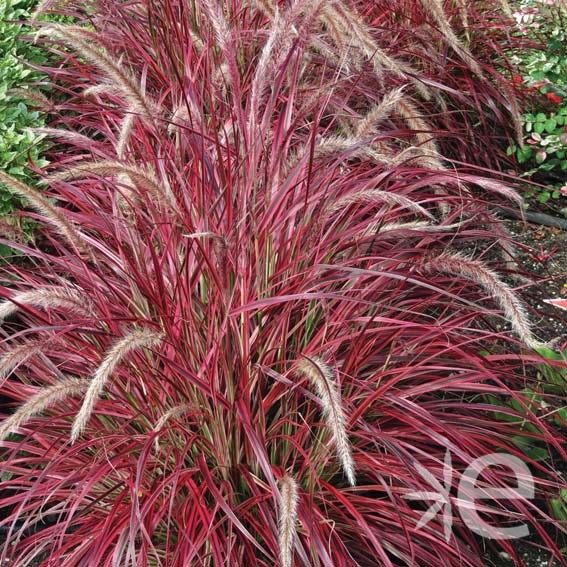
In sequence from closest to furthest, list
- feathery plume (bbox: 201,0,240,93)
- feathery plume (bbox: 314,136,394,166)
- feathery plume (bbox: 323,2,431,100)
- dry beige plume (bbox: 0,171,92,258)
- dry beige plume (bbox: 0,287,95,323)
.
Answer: dry beige plume (bbox: 0,287,95,323) < dry beige plume (bbox: 0,171,92,258) < feathery plume (bbox: 201,0,240,93) < feathery plume (bbox: 314,136,394,166) < feathery plume (bbox: 323,2,431,100)

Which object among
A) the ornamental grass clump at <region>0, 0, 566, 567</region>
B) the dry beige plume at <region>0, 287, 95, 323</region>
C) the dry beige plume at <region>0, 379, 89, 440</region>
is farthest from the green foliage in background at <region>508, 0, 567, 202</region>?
the dry beige plume at <region>0, 379, 89, 440</region>

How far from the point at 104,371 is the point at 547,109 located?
3.43m

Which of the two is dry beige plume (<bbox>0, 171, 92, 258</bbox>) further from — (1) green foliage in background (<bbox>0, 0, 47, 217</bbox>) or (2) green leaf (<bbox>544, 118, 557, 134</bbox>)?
(2) green leaf (<bbox>544, 118, 557, 134</bbox>)

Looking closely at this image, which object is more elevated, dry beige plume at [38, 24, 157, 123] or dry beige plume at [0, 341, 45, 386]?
dry beige plume at [38, 24, 157, 123]

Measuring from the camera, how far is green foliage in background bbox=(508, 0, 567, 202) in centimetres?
425

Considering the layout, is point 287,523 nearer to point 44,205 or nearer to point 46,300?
point 46,300

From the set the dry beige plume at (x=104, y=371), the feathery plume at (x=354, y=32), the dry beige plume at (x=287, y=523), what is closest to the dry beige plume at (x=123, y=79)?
the dry beige plume at (x=104, y=371)

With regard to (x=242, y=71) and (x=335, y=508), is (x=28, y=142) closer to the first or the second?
(x=242, y=71)

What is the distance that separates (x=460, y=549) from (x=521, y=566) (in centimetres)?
18

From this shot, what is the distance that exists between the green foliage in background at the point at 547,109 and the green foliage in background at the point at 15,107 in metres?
2.36

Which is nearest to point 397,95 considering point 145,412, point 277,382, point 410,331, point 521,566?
point 410,331

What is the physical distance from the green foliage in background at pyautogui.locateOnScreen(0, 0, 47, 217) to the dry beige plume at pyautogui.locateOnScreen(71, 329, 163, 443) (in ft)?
5.13

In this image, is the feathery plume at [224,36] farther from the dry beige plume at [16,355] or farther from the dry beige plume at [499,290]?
the dry beige plume at [16,355]

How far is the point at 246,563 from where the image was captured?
8.30 feet
